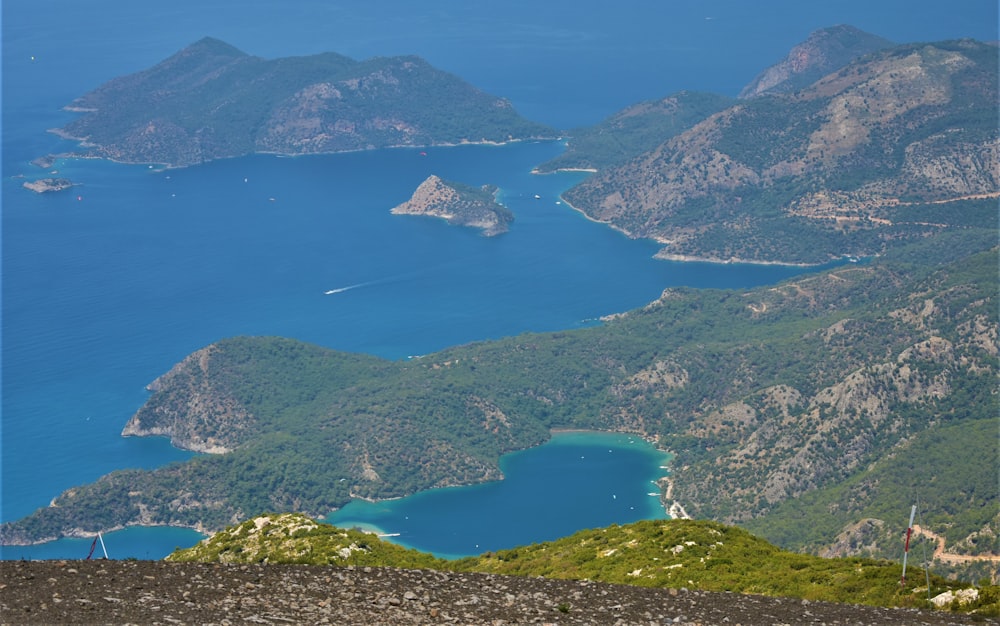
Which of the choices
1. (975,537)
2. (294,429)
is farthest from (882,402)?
(294,429)

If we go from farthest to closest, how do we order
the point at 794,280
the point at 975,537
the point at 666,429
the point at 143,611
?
the point at 794,280 → the point at 666,429 → the point at 975,537 → the point at 143,611

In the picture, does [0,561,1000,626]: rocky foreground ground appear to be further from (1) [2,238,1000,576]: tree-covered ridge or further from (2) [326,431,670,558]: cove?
(2) [326,431,670,558]: cove

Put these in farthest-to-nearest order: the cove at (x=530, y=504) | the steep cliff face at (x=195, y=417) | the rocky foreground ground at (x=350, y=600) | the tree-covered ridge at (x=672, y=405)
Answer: the steep cliff face at (x=195, y=417) → the cove at (x=530, y=504) → the tree-covered ridge at (x=672, y=405) → the rocky foreground ground at (x=350, y=600)

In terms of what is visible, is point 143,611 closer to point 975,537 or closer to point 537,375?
point 975,537

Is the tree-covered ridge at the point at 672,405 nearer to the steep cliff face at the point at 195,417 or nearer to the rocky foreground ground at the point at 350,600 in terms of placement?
the steep cliff face at the point at 195,417

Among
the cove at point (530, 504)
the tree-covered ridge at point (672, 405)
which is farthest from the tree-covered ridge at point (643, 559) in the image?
the cove at point (530, 504)

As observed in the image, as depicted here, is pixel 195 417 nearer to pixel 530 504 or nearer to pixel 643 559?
pixel 530 504
